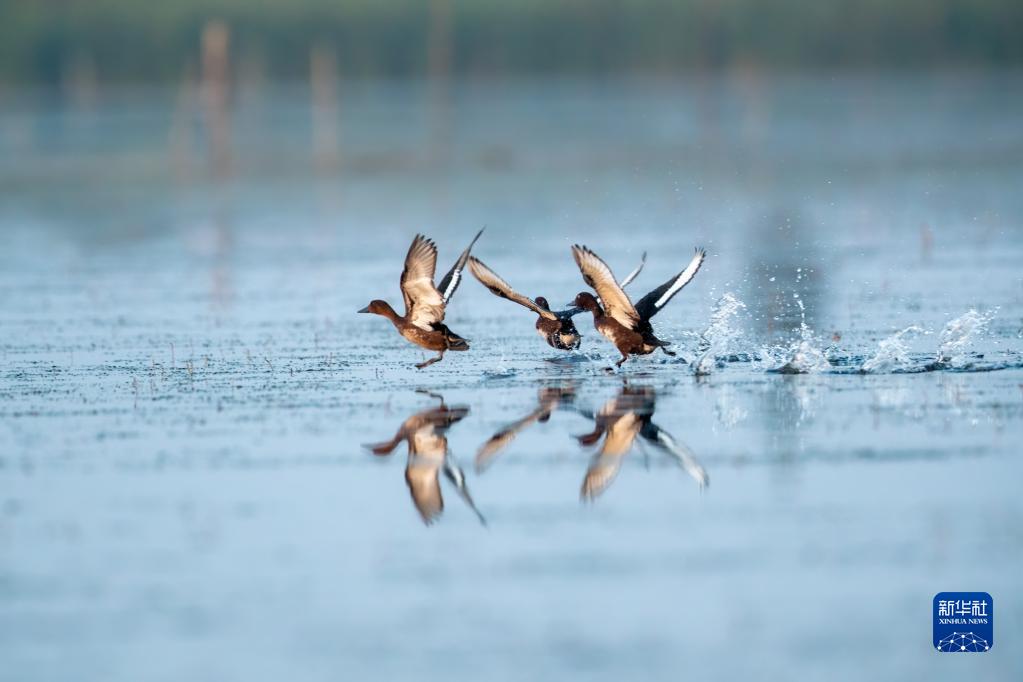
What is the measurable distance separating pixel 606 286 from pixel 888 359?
2342 millimetres

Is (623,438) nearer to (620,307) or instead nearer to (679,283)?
(620,307)

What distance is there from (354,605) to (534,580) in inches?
35.0

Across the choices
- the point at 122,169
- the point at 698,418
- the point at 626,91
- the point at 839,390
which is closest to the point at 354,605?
the point at 698,418

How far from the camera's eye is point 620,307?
13703 millimetres

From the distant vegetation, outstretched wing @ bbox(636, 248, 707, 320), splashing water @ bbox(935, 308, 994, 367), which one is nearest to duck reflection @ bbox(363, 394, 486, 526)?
outstretched wing @ bbox(636, 248, 707, 320)

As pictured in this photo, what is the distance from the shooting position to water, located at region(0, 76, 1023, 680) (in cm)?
775

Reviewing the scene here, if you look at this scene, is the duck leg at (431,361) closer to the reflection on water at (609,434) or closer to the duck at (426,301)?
the duck at (426,301)

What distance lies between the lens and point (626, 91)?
97.9m

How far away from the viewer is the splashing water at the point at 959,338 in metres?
13.8

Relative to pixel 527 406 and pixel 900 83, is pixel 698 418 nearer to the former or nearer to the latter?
pixel 527 406

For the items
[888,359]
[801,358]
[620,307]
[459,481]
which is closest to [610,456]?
[459,481]

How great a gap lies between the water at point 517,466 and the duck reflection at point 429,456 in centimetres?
5

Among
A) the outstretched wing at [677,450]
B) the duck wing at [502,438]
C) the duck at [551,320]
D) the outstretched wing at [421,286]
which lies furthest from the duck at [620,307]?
the outstretched wing at [677,450]

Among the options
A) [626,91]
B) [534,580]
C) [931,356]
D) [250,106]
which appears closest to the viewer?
[534,580]
